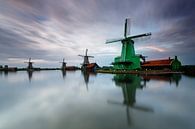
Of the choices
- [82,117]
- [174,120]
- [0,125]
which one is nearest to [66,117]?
[82,117]

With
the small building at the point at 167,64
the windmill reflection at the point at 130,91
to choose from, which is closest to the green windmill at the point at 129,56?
the small building at the point at 167,64

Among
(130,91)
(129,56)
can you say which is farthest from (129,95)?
(129,56)

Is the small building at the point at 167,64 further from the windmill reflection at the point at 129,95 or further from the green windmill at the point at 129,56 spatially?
the windmill reflection at the point at 129,95

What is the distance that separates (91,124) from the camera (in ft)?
15.5

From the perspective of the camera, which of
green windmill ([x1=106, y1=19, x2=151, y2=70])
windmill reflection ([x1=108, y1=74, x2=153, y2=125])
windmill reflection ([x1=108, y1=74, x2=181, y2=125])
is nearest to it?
windmill reflection ([x1=108, y1=74, x2=153, y2=125])

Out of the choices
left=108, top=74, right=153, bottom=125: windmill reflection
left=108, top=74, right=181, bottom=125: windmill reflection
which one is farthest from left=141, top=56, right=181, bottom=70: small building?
left=108, top=74, right=153, bottom=125: windmill reflection

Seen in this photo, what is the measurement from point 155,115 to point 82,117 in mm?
2890

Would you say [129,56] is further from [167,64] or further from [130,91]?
[130,91]

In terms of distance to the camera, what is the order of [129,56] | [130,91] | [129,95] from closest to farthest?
[129,95] → [130,91] → [129,56]

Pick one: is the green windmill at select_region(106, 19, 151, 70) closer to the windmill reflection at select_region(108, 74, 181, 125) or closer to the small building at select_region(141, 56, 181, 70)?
the small building at select_region(141, 56, 181, 70)

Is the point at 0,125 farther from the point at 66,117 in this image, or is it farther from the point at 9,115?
the point at 66,117

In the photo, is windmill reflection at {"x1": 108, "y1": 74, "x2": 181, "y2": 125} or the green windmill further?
the green windmill

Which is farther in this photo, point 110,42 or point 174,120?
point 110,42

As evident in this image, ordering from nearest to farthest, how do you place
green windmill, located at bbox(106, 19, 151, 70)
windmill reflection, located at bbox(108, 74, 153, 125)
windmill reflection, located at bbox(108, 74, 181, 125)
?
windmill reflection, located at bbox(108, 74, 153, 125) → windmill reflection, located at bbox(108, 74, 181, 125) → green windmill, located at bbox(106, 19, 151, 70)
